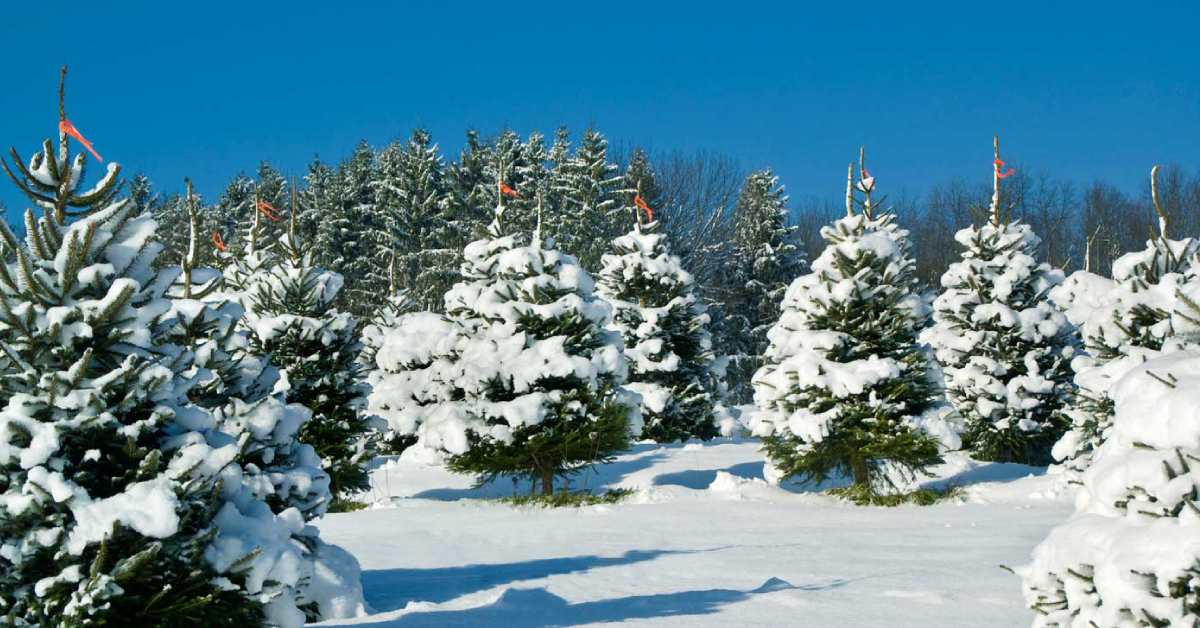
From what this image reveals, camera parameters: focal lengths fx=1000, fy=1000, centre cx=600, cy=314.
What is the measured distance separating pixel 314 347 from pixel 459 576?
22.1ft

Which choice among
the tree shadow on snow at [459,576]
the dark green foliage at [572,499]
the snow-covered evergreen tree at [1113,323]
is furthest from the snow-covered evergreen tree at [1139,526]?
the dark green foliage at [572,499]

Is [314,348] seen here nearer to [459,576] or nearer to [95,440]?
[459,576]

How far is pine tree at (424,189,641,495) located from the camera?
48.8ft

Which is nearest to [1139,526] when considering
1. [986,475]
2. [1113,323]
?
[1113,323]

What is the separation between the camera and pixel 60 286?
5711 mm

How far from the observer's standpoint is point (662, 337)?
23594 mm

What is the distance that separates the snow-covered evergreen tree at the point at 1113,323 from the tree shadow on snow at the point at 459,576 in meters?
5.62

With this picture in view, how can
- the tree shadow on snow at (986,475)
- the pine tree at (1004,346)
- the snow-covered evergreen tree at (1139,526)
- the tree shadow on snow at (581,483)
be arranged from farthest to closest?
the pine tree at (1004,346)
the tree shadow on snow at (581,483)
the tree shadow on snow at (986,475)
the snow-covered evergreen tree at (1139,526)

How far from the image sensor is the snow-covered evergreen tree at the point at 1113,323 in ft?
38.5

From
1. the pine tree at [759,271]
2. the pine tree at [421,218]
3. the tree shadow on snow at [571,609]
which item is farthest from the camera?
the pine tree at [421,218]

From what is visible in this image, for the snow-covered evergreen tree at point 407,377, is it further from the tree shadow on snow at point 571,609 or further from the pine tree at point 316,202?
the pine tree at point 316,202

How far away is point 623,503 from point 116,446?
9.93m

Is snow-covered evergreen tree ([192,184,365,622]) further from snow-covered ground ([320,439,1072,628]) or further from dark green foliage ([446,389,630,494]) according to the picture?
dark green foliage ([446,389,630,494])

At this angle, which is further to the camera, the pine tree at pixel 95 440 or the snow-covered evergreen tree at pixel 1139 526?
the pine tree at pixel 95 440
